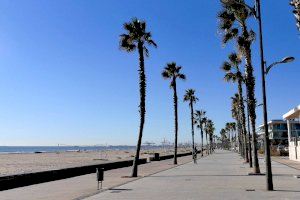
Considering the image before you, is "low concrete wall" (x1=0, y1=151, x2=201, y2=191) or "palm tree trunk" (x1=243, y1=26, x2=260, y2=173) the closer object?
"low concrete wall" (x1=0, y1=151, x2=201, y2=191)

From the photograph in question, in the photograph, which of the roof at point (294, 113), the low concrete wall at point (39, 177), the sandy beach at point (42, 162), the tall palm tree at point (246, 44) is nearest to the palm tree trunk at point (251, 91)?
the tall palm tree at point (246, 44)

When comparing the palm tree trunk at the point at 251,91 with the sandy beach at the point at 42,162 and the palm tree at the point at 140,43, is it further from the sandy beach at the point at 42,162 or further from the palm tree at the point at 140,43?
the sandy beach at the point at 42,162

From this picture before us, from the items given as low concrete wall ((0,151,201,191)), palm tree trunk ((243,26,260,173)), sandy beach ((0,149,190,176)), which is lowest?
low concrete wall ((0,151,201,191))

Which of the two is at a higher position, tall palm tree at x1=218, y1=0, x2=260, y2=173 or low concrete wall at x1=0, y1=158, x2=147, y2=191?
tall palm tree at x1=218, y1=0, x2=260, y2=173

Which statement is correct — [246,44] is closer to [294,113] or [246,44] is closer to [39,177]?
[39,177]

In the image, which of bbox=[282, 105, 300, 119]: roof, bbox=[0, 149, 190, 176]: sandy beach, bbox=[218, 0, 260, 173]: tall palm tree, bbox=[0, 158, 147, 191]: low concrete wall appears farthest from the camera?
bbox=[282, 105, 300, 119]: roof

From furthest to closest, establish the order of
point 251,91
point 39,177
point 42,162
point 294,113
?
point 42,162
point 294,113
point 251,91
point 39,177

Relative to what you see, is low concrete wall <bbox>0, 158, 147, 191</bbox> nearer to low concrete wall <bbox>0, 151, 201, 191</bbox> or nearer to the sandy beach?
low concrete wall <bbox>0, 151, 201, 191</bbox>

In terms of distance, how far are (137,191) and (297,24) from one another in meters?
12.6

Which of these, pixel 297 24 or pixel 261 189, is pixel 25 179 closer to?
pixel 261 189

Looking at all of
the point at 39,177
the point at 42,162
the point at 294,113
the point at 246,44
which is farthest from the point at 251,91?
the point at 42,162

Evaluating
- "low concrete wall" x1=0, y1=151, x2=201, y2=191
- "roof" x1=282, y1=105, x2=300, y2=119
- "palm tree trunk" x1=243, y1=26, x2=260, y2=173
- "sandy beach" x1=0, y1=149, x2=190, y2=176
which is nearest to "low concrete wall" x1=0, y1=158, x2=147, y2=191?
"low concrete wall" x1=0, y1=151, x2=201, y2=191

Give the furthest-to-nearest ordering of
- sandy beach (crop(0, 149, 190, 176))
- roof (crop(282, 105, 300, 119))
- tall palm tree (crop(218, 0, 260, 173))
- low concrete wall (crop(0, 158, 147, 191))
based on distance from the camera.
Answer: roof (crop(282, 105, 300, 119))
sandy beach (crop(0, 149, 190, 176))
tall palm tree (crop(218, 0, 260, 173))
low concrete wall (crop(0, 158, 147, 191))

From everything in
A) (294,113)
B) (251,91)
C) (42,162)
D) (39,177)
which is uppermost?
(294,113)
